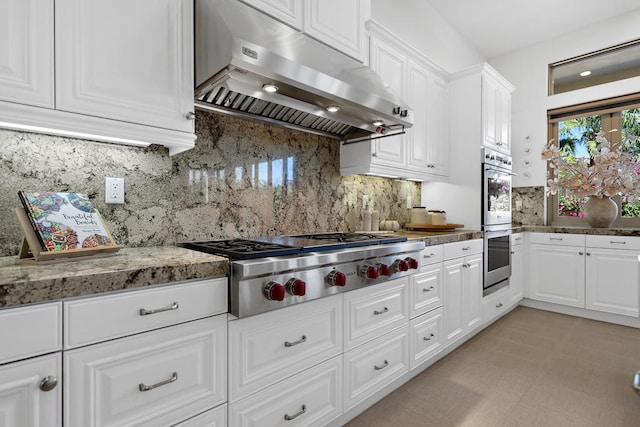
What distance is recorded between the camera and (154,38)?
139cm

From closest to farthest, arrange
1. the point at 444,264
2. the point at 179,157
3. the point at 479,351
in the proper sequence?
the point at 179,157, the point at 444,264, the point at 479,351

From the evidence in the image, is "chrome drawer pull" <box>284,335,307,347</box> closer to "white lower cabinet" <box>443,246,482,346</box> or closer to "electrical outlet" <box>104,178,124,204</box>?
"electrical outlet" <box>104,178,124,204</box>

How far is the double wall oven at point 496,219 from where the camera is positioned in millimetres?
3113

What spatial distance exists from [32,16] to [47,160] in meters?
0.56

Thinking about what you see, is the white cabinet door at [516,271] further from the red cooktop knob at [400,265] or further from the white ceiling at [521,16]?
the white ceiling at [521,16]

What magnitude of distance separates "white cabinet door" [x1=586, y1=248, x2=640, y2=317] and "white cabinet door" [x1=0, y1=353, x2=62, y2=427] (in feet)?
14.0

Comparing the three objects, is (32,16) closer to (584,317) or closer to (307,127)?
(307,127)

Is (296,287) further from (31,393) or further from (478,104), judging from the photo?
(478,104)

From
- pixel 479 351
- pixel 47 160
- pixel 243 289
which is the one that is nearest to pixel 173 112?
pixel 47 160

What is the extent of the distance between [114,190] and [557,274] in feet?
13.5

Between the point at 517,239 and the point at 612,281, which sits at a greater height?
the point at 517,239

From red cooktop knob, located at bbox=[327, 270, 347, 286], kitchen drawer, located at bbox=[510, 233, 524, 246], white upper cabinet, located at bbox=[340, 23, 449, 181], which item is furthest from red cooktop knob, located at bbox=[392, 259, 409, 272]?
kitchen drawer, located at bbox=[510, 233, 524, 246]

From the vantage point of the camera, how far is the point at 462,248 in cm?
270

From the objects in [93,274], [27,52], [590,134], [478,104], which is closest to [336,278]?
[93,274]
